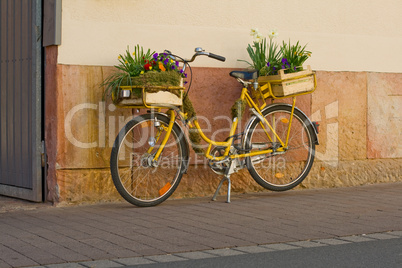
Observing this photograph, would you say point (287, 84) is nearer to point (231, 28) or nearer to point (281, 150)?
point (281, 150)

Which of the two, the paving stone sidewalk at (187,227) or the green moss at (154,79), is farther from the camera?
the green moss at (154,79)

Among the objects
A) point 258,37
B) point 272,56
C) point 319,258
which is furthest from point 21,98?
point 319,258

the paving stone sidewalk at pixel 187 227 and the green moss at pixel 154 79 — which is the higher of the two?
the green moss at pixel 154 79

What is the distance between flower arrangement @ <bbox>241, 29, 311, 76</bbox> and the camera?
7.73m

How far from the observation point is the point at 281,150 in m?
7.87

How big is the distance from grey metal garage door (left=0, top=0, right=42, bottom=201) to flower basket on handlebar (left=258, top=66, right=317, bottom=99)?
7.47ft

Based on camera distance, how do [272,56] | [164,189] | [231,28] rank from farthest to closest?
[231,28]
[272,56]
[164,189]

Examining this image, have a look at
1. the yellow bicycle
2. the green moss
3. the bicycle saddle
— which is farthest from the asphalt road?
the bicycle saddle

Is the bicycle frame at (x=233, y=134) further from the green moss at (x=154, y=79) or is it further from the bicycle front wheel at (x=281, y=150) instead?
the green moss at (x=154, y=79)

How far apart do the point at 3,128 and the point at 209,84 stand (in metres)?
2.31

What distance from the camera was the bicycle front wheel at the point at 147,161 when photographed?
22.8ft

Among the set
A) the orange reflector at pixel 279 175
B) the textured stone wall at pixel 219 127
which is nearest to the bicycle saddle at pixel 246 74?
the textured stone wall at pixel 219 127

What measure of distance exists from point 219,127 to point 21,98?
208cm

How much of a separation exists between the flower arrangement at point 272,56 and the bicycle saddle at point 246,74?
207 mm
